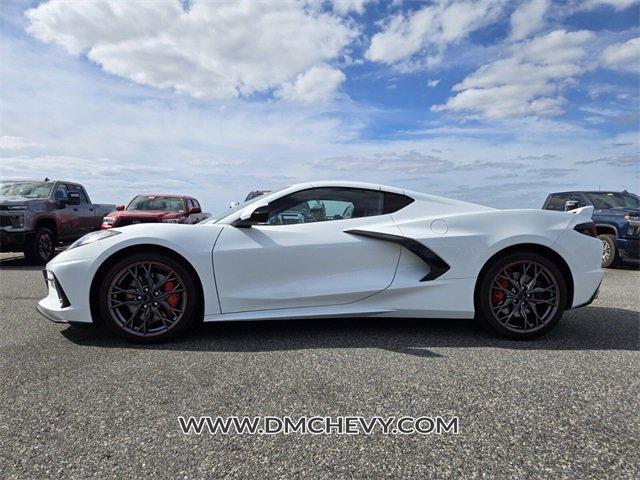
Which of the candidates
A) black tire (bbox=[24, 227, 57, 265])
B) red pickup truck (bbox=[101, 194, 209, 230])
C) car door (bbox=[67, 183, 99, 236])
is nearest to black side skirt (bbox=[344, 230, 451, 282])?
red pickup truck (bbox=[101, 194, 209, 230])

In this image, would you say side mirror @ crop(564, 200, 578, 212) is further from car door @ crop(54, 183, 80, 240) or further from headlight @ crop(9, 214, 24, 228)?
car door @ crop(54, 183, 80, 240)

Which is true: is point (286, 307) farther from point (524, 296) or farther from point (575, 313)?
point (575, 313)

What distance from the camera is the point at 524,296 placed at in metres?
3.50

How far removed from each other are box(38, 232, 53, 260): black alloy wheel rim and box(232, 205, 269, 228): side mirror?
755cm

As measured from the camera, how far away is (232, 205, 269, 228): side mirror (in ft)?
11.1

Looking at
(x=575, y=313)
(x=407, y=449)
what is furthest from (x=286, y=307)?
(x=575, y=313)

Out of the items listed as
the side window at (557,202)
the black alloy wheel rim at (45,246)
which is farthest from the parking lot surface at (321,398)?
the side window at (557,202)

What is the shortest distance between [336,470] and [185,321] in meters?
2.00

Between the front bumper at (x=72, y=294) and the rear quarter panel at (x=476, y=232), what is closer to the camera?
the front bumper at (x=72, y=294)

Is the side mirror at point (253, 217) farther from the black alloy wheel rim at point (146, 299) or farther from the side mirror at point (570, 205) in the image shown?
the side mirror at point (570, 205)

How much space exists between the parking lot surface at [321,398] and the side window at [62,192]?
6.95m

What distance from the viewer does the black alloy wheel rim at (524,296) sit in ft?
11.4

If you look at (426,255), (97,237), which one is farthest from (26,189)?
(426,255)

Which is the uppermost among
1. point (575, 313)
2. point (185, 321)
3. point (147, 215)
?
point (147, 215)
